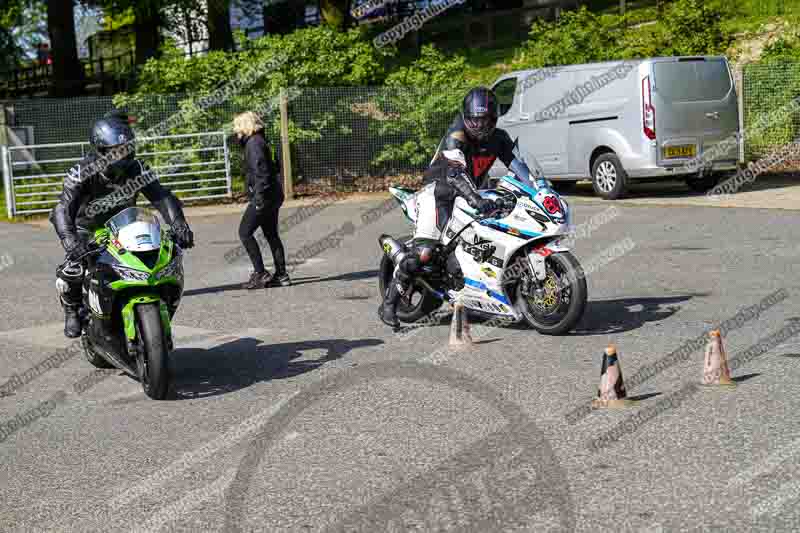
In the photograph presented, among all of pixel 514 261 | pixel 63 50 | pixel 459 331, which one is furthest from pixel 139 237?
pixel 63 50

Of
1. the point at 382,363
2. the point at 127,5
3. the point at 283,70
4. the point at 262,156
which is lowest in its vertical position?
the point at 382,363

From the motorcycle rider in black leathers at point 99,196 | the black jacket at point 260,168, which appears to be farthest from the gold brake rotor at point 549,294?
the black jacket at point 260,168

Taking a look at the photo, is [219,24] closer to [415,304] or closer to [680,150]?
[680,150]

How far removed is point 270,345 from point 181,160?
13.6 metres

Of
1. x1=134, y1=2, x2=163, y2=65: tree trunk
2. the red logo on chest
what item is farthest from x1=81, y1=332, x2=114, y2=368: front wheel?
x1=134, y1=2, x2=163, y2=65: tree trunk

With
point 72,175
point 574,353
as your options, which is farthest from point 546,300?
point 72,175

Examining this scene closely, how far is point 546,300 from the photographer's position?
8422 millimetres

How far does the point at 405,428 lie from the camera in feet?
19.8

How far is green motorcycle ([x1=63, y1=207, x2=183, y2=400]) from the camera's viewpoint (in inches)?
272

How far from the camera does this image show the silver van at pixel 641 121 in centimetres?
1802

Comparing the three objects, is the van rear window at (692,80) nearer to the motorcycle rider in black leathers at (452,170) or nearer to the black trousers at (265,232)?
the black trousers at (265,232)

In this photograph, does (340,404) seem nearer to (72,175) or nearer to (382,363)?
(382,363)

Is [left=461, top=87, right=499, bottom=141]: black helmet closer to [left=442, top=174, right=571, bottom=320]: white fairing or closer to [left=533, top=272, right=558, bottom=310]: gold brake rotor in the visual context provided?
[left=442, top=174, right=571, bottom=320]: white fairing

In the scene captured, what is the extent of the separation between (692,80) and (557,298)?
11035 mm
